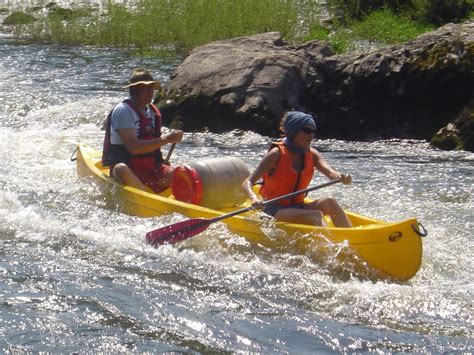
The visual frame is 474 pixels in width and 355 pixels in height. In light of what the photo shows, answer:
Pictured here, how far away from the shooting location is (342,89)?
451 inches

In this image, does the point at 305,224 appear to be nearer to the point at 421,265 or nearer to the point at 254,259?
the point at 254,259

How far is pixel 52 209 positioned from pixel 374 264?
9.72 ft

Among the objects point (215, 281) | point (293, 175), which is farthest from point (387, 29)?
point (215, 281)

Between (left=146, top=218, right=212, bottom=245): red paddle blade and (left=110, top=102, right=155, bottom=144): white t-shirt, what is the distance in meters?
1.33

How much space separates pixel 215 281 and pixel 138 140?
6.84 ft

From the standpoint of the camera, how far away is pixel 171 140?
757 centimetres

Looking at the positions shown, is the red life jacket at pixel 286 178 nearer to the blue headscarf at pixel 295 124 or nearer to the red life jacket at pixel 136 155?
the blue headscarf at pixel 295 124

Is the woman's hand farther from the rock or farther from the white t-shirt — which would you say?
the rock

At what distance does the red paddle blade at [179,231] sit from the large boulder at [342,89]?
4493mm

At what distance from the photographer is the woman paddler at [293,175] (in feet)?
21.5

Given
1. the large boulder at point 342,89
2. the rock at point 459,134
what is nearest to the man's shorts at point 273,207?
the rock at point 459,134

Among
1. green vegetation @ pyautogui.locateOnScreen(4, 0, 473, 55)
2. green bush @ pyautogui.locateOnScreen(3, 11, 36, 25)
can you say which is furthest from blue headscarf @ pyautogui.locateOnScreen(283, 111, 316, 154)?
green bush @ pyautogui.locateOnScreen(3, 11, 36, 25)

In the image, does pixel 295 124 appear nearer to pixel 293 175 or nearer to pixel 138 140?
pixel 293 175

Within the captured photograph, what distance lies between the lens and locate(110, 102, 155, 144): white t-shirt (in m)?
7.74
